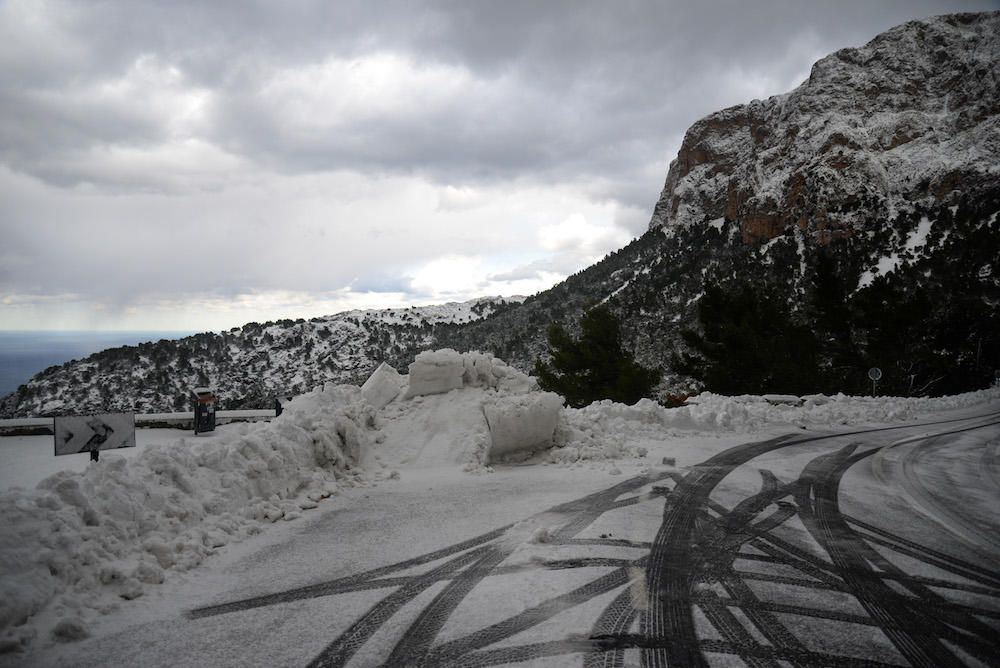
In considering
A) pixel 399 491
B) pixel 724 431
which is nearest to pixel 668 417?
pixel 724 431

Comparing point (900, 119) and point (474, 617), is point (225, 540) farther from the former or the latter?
point (900, 119)

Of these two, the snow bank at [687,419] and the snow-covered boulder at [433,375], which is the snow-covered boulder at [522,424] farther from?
the snow-covered boulder at [433,375]

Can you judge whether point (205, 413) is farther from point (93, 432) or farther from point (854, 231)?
point (854, 231)

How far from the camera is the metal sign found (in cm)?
662

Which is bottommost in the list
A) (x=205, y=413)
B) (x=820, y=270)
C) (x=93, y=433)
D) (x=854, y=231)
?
(x=205, y=413)

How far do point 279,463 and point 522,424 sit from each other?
13.7 ft

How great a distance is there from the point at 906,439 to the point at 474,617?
1228cm

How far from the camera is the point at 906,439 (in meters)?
11.8

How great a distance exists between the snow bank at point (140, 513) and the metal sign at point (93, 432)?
967mm

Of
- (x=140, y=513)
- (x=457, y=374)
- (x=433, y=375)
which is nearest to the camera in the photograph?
(x=140, y=513)

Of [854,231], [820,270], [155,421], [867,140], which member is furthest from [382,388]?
[867,140]

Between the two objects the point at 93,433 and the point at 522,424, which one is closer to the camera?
the point at 93,433

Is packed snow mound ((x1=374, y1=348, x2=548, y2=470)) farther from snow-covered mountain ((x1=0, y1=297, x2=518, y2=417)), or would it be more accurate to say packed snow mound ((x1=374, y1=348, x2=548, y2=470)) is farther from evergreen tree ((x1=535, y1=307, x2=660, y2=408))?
snow-covered mountain ((x1=0, y1=297, x2=518, y2=417))

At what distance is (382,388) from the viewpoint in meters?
11.9
